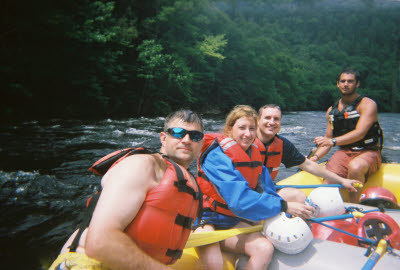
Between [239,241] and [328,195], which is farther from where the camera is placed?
[328,195]

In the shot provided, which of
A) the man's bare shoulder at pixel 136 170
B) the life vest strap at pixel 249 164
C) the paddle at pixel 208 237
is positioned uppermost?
the man's bare shoulder at pixel 136 170

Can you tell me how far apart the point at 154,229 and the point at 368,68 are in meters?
50.0

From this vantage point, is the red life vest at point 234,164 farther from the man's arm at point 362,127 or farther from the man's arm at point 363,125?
the man's arm at point 363,125

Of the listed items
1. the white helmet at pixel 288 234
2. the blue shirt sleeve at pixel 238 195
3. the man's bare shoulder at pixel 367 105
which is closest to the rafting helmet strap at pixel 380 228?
the white helmet at pixel 288 234

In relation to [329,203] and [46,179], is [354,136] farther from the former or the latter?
[46,179]

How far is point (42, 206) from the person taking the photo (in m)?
3.47

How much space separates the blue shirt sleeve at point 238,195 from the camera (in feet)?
5.67

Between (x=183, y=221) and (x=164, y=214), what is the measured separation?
6.5 inches

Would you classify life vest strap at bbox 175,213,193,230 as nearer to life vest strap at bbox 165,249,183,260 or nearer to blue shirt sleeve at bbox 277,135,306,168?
life vest strap at bbox 165,249,183,260

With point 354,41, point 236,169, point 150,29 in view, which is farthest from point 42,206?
point 354,41

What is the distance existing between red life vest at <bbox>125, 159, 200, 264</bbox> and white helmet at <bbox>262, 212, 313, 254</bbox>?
684mm

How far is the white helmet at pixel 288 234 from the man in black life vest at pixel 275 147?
2.84ft

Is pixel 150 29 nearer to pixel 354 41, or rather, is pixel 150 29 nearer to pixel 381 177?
pixel 381 177

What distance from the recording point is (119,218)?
100 cm
